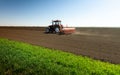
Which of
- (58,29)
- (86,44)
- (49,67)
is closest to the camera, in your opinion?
(49,67)

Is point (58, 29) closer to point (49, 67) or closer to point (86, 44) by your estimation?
point (86, 44)

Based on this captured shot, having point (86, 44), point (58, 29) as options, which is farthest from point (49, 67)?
point (58, 29)

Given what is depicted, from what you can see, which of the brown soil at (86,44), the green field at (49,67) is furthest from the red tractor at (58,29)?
the green field at (49,67)

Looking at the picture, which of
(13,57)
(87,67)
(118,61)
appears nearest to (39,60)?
(13,57)

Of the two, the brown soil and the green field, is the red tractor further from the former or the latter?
the green field

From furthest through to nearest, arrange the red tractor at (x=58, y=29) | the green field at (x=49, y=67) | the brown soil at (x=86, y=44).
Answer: the red tractor at (x=58, y=29) < the brown soil at (x=86, y=44) < the green field at (x=49, y=67)

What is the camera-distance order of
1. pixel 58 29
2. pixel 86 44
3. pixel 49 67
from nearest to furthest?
1. pixel 49 67
2. pixel 86 44
3. pixel 58 29

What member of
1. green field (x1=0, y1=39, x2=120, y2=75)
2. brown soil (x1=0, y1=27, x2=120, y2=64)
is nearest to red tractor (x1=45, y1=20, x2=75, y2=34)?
brown soil (x1=0, y1=27, x2=120, y2=64)

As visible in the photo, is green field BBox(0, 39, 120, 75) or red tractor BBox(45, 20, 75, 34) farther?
red tractor BBox(45, 20, 75, 34)

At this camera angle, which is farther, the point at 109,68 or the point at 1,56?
the point at 1,56

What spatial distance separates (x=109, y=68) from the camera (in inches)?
392

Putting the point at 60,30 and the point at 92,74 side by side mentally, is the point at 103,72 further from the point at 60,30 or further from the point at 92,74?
the point at 60,30

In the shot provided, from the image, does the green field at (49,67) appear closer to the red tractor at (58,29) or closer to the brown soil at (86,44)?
the brown soil at (86,44)

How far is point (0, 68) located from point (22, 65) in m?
1.09
